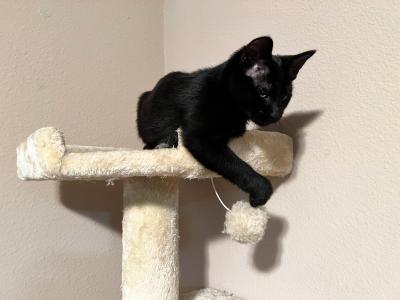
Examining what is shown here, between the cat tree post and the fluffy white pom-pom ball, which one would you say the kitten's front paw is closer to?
the fluffy white pom-pom ball

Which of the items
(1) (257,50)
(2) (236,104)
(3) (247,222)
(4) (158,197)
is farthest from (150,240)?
(1) (257,50)

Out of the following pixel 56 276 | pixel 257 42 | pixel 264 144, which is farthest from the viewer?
pixel 56 276

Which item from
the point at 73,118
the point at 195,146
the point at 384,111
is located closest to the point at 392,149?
the point at 384,111

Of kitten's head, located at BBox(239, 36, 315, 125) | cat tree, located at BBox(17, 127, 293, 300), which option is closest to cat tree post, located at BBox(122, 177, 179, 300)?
cat tree, located at BBox(17, 127, 293, 300)

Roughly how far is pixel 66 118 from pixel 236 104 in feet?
1.99

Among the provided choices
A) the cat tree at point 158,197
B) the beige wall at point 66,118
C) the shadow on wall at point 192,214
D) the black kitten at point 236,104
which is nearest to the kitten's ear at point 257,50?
the black kitten at point 236,104

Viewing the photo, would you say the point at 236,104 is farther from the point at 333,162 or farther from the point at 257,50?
the point at 333,162

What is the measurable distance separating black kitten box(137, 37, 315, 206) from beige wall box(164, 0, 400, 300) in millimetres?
122

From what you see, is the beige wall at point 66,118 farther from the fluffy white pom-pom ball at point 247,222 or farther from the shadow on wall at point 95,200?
the fluffy white pom-pom ball at point 247,222

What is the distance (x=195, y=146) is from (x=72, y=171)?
235mm

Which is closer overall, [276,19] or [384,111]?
[384,111]

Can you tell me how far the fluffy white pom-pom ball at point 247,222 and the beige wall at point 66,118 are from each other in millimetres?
574

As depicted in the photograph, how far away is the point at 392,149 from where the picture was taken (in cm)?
78

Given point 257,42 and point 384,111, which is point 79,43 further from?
point 384,111
